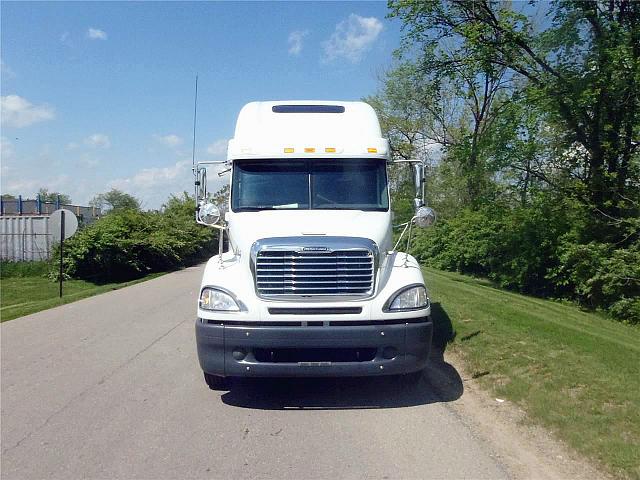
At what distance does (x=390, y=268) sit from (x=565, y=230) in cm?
1306

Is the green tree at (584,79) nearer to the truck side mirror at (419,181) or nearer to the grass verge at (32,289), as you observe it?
the truck side mirror at (419,181)

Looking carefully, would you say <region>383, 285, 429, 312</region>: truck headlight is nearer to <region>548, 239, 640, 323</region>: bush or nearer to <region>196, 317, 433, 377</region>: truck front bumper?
<region>196, 317, 433, 377</region>: truck front bumper

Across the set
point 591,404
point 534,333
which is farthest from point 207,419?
point 534,333

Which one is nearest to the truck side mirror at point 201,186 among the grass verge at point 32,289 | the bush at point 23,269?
the grass verge at point 32,289

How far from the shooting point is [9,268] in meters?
28.4

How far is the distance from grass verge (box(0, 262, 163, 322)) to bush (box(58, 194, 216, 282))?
87 cm

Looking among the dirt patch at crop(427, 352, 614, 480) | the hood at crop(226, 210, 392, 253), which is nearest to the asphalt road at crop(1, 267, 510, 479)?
the dirt patch at crop(427, 352, 614, 480)

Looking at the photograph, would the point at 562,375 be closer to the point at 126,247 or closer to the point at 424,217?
the point at 424,217

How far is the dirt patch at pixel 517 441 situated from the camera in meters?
4.57

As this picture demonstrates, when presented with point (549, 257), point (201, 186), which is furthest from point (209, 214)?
point (549, 257)

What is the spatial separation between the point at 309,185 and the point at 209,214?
125 centimetres

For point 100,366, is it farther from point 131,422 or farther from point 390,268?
point 390,268

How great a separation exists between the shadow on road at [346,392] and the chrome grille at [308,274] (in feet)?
3.77

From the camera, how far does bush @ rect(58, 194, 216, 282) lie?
2493 cm
